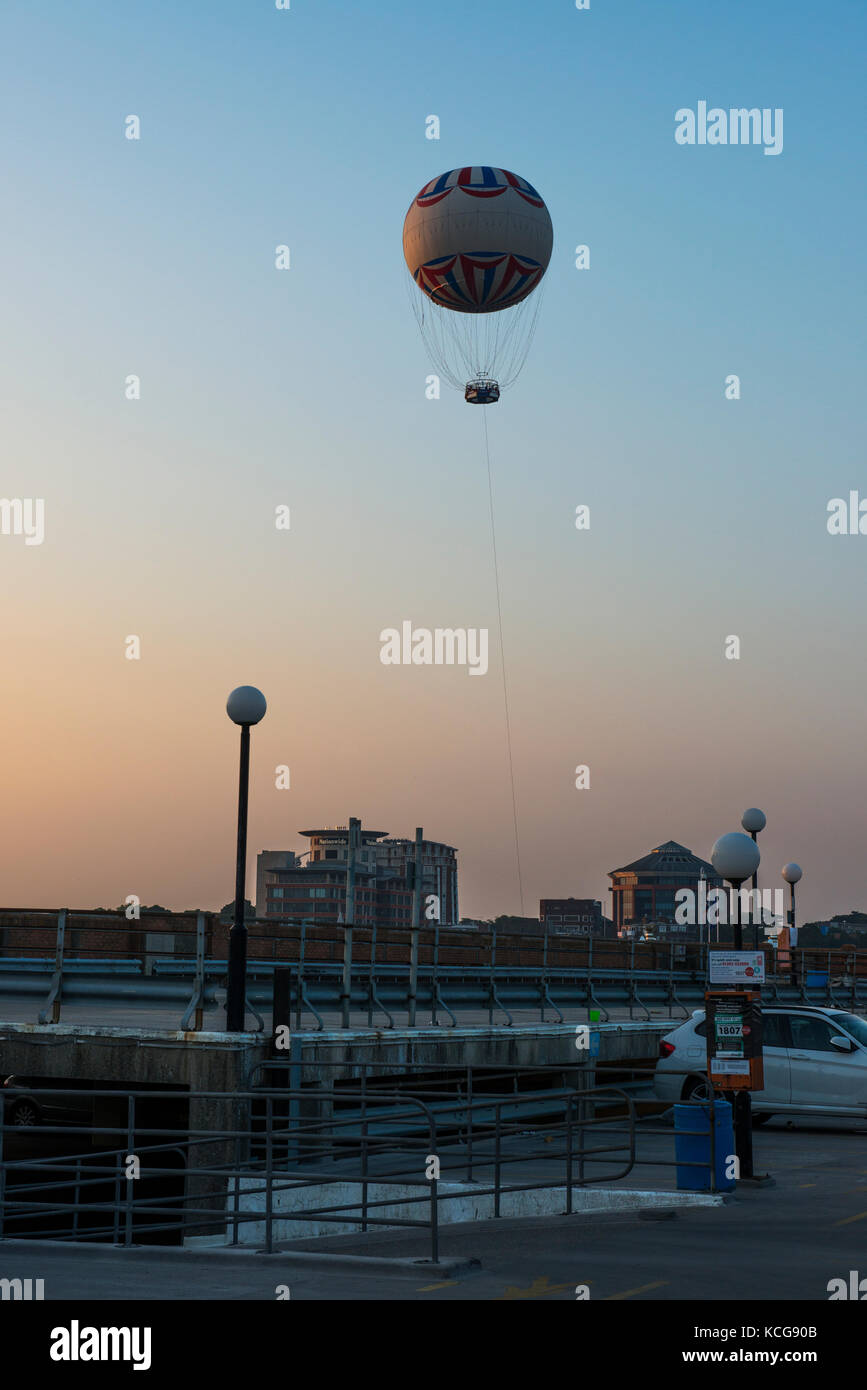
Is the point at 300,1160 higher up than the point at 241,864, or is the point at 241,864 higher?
the point at 241,864

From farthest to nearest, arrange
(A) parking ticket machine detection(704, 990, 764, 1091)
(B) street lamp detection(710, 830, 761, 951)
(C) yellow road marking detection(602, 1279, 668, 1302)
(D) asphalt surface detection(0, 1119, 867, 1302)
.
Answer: (B) street lamp detection(710, 830, 761, 951) < (A) parking ticket machine detection(704, 990, 764, 1091) < (D) asphalt surface detection(0, 1119, 867, 1302) < (C) yellow road marking detection(602, 1279, 668, 1302)

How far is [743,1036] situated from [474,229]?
70.1ft

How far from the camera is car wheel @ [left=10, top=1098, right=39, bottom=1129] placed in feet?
72.7

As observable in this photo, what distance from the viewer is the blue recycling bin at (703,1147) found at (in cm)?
1520

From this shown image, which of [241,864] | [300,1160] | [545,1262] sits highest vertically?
[241,864]

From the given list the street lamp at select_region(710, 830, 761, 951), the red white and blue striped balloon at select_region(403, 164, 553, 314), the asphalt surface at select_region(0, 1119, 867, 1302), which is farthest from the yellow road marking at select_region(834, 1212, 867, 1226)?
the red white and blue striped balloon at select_region(403, 164, 553, 314)

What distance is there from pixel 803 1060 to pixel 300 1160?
26.6ft

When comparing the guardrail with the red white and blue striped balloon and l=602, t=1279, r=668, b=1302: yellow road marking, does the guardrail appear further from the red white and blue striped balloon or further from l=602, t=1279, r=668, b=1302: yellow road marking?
the red white and blue striped balloon

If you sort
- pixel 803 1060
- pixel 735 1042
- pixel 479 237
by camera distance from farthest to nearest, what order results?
pixel 479 237 < pixel 803 1060 < pixel 735 1042

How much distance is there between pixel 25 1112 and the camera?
73.0ft

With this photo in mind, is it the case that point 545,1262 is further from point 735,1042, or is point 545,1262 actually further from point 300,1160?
point 300,1160

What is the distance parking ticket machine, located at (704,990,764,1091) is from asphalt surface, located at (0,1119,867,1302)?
4.97 feet

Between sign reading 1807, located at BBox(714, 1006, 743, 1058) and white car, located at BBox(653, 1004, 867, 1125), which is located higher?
sign reading 1807, located at BBox(714, 1006, 743, 1058)

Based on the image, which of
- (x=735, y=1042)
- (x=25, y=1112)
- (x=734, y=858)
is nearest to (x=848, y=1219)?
(x=735, y=1042)
